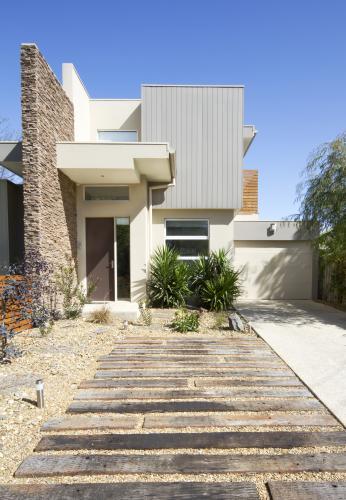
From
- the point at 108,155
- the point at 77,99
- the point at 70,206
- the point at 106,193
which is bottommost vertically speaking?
the point at 70,206

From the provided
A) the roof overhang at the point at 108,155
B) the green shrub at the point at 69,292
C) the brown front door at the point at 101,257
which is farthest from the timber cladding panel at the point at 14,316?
the roof overhang at the point at 108,155

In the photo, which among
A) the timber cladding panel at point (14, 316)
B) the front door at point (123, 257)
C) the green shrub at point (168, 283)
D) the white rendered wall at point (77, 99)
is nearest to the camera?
the timber cladding panel at point (14, 316)

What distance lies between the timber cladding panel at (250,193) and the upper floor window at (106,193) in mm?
6868

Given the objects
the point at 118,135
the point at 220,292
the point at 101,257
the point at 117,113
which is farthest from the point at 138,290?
the point at 117,113

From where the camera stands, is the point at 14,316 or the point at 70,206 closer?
the point at 14,316

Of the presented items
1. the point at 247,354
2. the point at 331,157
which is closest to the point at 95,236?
the point at 247,354

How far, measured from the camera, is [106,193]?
8.20 metres

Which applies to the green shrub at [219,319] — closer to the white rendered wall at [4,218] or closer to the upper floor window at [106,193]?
the upper floor window at [106,193]

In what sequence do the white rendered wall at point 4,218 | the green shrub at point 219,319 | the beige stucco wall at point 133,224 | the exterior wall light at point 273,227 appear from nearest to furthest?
the green shrub at point 219,319
the white rendered wall at point 4,218
the beige stucco wall at point 133,224
the exterior wall light at point 273,227

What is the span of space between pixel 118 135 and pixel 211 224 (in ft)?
14.5

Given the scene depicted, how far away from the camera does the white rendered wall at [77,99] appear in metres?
7.76

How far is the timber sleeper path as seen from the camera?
1.94 metres

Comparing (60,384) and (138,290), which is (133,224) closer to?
(138,290)

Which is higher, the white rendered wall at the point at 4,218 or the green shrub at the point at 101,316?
the white rendered wall at the point at 4,218
